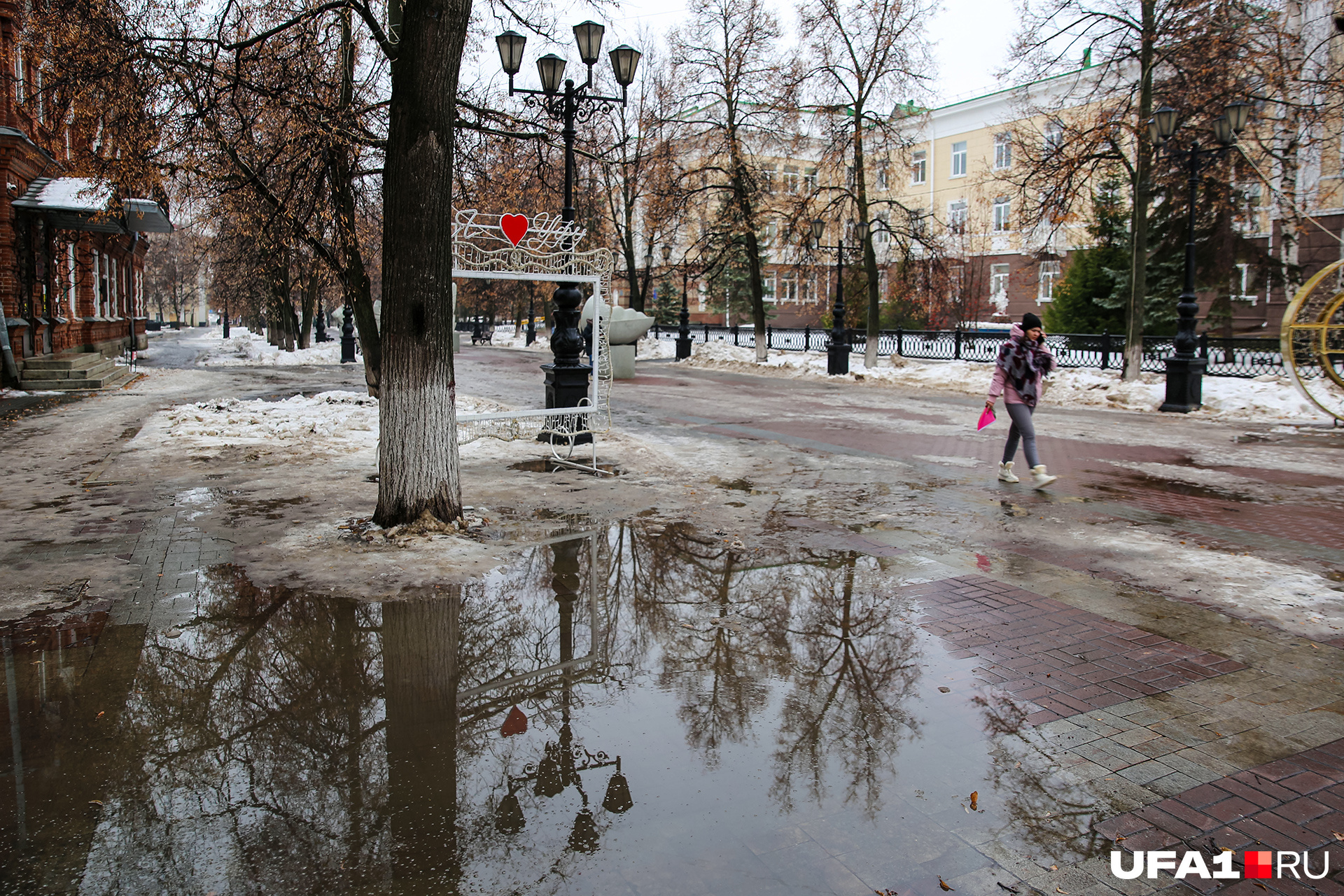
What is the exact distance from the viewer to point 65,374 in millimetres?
20094

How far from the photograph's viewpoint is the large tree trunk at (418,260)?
22.4ft

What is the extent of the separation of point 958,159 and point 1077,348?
1125 inches

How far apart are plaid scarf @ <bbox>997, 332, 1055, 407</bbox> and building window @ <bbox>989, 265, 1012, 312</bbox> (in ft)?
133

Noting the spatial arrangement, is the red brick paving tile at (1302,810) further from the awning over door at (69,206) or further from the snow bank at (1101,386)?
the awning over door at (69,206)

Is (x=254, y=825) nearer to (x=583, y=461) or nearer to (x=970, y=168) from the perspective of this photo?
(x=583, y=461)

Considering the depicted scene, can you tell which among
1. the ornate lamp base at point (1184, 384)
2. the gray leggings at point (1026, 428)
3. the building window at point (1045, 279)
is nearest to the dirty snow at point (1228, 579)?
the gray leggings at point (1026, 428)

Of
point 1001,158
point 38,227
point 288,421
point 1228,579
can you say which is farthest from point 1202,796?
point 1001,158

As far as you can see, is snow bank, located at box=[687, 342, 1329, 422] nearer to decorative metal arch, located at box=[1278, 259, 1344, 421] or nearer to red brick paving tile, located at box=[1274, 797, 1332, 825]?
decorative metal arch, located at box=[1278, 259, 1344, 421]

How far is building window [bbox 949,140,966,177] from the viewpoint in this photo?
1962 inches

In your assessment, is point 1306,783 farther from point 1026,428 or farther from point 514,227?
point 514,227

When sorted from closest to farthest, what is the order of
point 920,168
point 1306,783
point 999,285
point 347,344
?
point 1306,783, point 347,344, point 999,285, point 920,168

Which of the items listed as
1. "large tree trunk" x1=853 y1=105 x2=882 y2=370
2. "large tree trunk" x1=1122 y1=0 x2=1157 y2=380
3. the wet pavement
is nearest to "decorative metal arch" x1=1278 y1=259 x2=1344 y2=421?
the wet pavement

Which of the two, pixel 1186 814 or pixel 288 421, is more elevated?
pixel 288 421

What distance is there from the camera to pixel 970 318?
4419cm
